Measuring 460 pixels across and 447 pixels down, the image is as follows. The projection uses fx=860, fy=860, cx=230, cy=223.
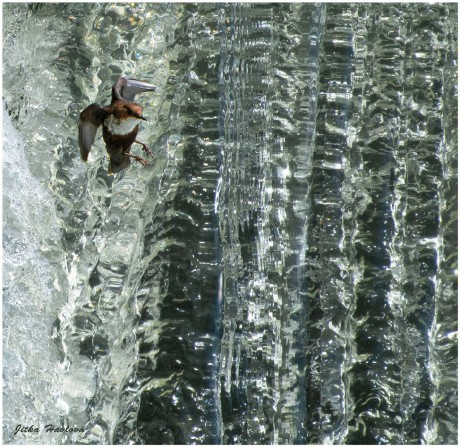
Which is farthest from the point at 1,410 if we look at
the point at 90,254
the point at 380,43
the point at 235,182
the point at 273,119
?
the point at 380,43

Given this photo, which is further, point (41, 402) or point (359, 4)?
point (359, 4)

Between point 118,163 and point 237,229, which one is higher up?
point 118,163

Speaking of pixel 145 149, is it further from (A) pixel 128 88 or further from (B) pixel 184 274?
(B) pixel 184 274

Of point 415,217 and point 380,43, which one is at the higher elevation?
point 380,43

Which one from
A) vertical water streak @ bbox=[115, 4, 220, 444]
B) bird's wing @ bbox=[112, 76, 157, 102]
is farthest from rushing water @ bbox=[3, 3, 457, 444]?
bird's wing @ bbox=[112, 76, 157, 102]

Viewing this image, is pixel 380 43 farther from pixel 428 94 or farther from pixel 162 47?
pixel 162 47

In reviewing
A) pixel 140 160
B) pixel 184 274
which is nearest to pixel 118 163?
pixel 140 160

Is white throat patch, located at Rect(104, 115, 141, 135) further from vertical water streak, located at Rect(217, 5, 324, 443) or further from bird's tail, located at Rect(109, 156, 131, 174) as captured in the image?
vertical water streak, located at Rect(217, 5, 324, 443)
